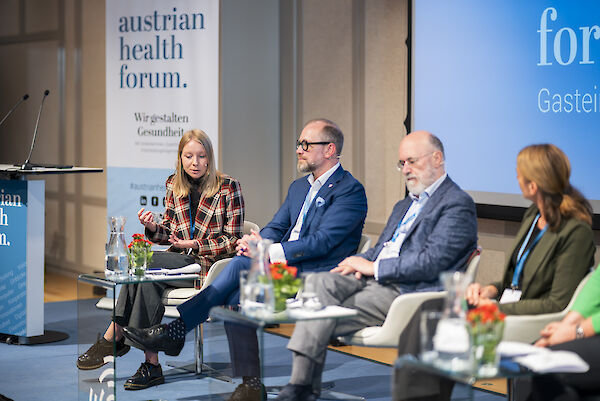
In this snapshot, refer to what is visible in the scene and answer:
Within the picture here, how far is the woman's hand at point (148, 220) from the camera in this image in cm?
507

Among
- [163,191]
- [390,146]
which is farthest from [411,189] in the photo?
[163,191]

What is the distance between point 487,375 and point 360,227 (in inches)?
85.3

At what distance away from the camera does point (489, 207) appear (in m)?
5.55

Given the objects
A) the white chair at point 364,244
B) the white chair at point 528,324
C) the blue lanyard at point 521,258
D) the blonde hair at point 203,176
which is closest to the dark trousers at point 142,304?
the blonde hair at point 203,176

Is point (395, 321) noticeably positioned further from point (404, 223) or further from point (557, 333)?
point (557, 333)

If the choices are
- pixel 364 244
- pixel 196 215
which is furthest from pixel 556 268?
pixel 196 215

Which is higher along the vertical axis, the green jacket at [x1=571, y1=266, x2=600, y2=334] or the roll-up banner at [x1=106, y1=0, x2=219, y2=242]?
the roll-up banner at [x1=106, y1=0, x2=219, y2=242]

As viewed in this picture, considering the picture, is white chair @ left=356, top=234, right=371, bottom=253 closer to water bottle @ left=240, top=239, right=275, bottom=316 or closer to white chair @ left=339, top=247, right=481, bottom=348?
white chair @ left=339, top=247, right=481, bottom=348

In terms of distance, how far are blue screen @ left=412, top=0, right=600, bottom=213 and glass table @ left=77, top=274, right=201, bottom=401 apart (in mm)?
1975

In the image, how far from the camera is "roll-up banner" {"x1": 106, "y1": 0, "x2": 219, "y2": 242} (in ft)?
21.9

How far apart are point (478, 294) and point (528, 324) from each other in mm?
320

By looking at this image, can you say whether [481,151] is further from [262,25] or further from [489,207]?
[262,25]

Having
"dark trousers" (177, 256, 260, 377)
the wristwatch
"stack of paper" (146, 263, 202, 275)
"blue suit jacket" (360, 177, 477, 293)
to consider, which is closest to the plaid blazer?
"stack of paper" (146, 263, 202, 275)

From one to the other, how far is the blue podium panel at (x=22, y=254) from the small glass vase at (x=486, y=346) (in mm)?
3900
